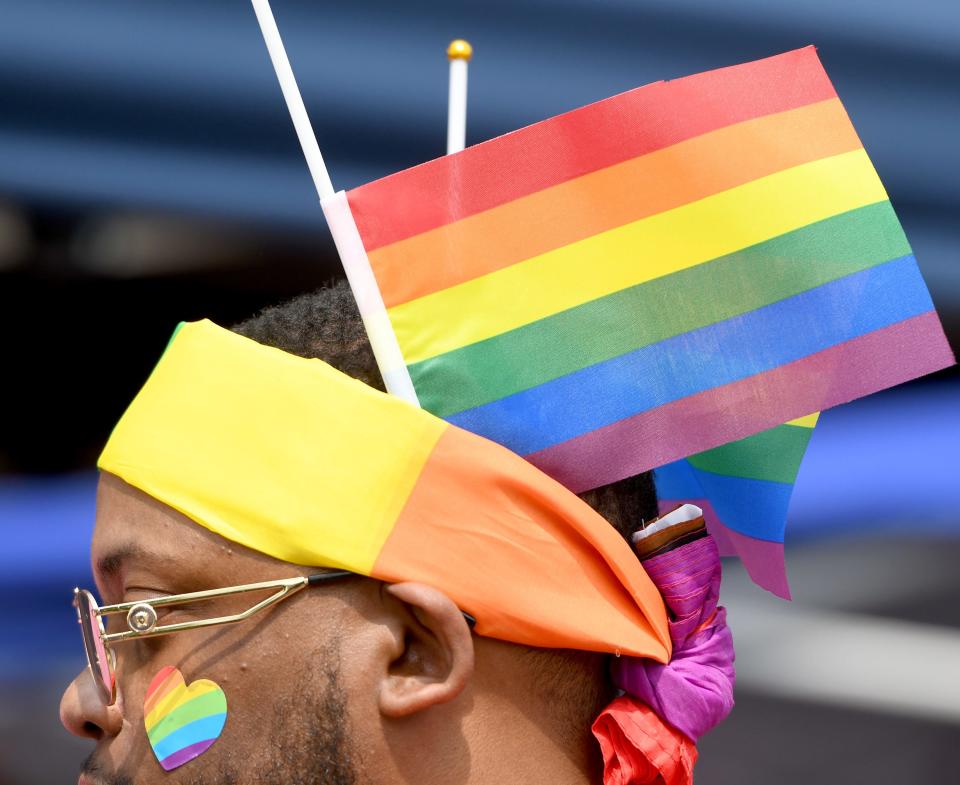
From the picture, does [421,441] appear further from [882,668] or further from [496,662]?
[882,668]

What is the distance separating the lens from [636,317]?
1.90 meters

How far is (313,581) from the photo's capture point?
6.06ft

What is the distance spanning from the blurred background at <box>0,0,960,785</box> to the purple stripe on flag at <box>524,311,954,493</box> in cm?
155

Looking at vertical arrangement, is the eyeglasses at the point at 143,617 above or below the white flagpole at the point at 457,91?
below

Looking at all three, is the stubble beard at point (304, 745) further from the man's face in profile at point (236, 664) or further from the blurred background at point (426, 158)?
the blurred background at point (426, 158)

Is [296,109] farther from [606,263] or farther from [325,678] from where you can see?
[325,678]

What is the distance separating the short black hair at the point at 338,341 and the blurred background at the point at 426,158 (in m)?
1.32

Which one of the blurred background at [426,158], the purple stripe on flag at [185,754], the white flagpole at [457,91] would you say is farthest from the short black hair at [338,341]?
the blurred background at [426,158]

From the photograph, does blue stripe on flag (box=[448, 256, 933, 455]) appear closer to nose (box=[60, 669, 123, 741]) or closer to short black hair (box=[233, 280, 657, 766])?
short black hair (box=[233, 280, 657, 766])

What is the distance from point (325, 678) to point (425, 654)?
0.49 ft

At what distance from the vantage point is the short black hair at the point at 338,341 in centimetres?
200

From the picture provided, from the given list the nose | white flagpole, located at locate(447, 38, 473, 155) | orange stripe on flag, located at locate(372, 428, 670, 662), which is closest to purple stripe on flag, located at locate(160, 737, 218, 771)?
the nose

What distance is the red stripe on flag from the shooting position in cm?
189

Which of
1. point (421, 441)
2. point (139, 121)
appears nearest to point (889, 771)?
point (421, 441)
